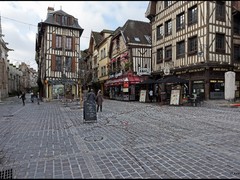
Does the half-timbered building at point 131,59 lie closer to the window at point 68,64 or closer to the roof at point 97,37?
the window at point 68,64

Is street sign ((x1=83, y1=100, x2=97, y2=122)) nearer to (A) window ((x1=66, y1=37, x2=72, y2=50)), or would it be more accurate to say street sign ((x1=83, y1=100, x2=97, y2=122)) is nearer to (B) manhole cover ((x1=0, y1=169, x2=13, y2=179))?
(B) manhole cover ((x1=0, y1=169, x2=13, y2=179))

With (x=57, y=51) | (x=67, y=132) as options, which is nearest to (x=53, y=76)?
(x=57, y=51)

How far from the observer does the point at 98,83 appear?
39.2 m

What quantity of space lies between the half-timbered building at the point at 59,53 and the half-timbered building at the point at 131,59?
5209 millimetres

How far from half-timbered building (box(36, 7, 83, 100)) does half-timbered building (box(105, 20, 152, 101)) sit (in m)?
5.21

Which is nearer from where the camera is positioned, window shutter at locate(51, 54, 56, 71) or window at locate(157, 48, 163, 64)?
window at locate(157, 48, 163, 64)

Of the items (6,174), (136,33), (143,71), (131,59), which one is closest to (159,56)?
(143,71)

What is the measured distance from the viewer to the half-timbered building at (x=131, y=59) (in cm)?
2538

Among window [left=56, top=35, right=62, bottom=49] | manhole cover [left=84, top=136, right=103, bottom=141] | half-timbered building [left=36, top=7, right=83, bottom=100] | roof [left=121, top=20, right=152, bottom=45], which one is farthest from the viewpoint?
window [left=56, top=35, right=62, bottom=49]

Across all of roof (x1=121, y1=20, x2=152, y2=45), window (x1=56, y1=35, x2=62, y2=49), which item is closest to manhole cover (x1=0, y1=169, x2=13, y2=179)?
roof (x1=121, y1=20, x2=152, y2=45)

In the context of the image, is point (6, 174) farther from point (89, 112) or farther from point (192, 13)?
point (89, 112)

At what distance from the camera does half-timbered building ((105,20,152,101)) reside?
2538 cm

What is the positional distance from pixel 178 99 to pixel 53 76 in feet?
52.4

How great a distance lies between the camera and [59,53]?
2761 centimetres
